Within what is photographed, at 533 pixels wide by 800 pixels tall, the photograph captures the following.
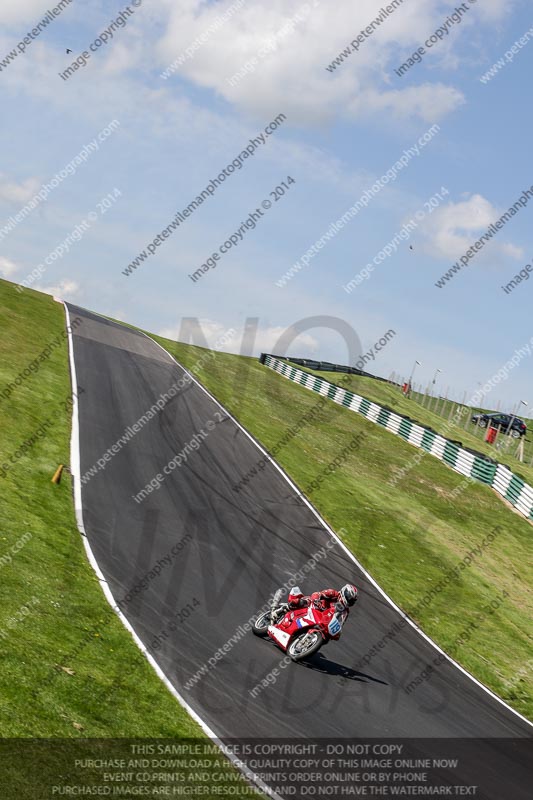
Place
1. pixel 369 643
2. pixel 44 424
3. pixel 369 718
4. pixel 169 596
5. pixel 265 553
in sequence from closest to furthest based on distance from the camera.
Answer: pixel 369 718 < pixel 169 596 < pixel 369 643 < pixel 265 553 < pixel 44 424

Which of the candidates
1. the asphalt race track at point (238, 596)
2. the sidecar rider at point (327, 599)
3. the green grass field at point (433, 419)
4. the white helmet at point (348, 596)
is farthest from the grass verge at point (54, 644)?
the green grass field at point (433, 419)

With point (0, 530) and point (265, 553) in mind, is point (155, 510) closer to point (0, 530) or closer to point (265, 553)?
point (265, 553)

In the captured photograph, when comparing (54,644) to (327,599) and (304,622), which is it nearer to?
(304,622)

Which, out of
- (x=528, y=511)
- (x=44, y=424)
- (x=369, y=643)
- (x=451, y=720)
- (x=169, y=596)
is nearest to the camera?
(x=451, y=720)

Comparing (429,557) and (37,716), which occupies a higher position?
(429,557)

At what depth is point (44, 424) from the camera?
2312 cm

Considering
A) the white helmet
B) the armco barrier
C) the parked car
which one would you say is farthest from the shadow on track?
the parked car

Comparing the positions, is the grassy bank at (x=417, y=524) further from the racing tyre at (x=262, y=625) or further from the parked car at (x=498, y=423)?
the parked car at (x=498, y=423)

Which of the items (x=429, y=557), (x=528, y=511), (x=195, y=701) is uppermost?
(x=528, y=511)

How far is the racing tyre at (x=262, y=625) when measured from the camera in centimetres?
1412

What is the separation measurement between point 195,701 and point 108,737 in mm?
1982

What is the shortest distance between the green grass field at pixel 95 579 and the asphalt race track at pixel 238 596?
0.78 metres

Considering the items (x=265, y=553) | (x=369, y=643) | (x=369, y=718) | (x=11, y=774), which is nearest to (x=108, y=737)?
(x=11, y=774)

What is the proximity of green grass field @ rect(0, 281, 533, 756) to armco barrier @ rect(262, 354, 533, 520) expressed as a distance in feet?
2.84
